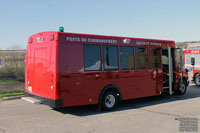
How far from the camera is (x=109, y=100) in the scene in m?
8.25

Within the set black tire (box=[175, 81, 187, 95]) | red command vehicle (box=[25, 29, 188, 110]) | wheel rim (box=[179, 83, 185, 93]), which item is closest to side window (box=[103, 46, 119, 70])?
red command vehicle (box=[25, 29, 188, 110])

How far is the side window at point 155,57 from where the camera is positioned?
957cm

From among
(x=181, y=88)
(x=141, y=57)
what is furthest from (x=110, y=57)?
(x=181, y=88)

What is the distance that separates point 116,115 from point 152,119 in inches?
46.4

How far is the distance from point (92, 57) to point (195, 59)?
10.9m

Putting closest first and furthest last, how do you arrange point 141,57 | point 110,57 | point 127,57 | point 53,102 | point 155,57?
point 53,102
point 110,57
point 127,57
point 141,57
point 155,57

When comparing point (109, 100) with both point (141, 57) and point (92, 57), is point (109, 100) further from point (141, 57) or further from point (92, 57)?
point (141, 57)

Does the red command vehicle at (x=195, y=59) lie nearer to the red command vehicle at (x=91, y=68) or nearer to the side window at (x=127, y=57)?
the red command vehicle at (x=91, y=68)

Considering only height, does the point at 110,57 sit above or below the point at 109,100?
above

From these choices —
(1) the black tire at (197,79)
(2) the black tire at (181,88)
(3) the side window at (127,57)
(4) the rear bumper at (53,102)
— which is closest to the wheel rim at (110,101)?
(3) the side window at (127,57)

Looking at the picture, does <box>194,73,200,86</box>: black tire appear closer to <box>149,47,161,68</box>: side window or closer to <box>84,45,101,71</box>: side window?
<box>149,47,161,68</box>: side window

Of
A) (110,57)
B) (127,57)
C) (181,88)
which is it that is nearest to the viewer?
(110,57)

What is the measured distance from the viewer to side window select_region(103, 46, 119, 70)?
7.95m

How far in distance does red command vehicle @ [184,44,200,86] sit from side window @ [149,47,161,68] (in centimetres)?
718
